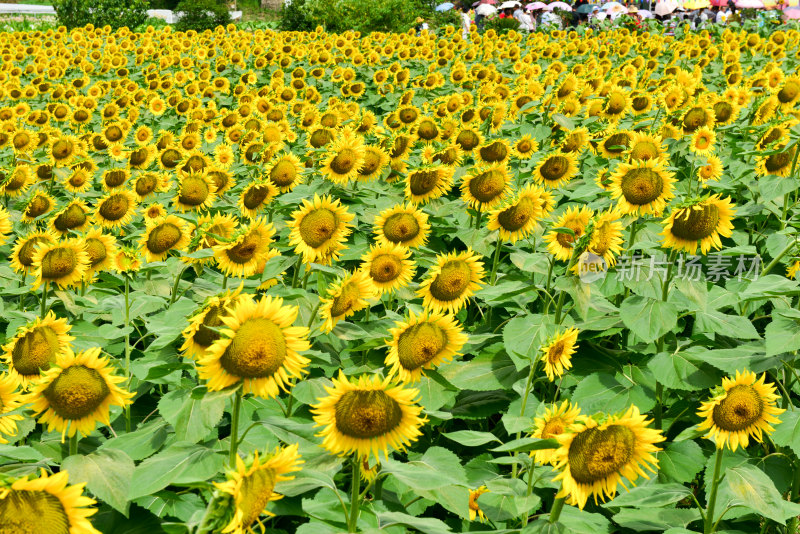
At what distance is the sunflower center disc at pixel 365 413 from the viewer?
207 cm

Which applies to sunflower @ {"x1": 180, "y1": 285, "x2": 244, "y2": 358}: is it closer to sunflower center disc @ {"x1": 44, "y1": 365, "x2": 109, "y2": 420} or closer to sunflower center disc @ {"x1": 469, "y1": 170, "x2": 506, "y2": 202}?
sunflower center disc @ {"x1": 44, "y1": 365, "x2": 109, "y2": 420}

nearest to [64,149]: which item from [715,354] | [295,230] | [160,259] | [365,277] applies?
[160,259]

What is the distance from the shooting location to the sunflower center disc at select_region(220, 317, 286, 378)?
6.93 ft

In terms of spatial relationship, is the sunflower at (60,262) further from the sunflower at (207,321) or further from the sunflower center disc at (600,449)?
the sunflower center disc at (600,449)

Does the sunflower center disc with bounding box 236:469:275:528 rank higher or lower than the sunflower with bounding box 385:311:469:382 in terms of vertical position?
higher

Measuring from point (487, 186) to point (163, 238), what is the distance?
6.56 ft

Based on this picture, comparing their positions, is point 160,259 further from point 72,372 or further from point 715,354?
point 715,354

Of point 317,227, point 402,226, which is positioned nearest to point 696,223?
point 402,226

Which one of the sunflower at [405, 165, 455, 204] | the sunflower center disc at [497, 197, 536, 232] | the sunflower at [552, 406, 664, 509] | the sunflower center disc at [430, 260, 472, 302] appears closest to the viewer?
the sunflower at [552, 406, 664, 509]

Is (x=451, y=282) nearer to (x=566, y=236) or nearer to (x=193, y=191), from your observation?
(x=566, y=236)

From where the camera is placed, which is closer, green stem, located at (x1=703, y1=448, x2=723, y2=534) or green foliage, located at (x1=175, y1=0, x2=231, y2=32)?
green stem, located at (x1=703, y1=448, x2=723, y2=534)

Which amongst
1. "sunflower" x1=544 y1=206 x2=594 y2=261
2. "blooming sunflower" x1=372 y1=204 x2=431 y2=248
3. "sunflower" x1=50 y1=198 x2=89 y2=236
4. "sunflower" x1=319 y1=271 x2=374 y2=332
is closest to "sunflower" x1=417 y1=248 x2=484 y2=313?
"sunflower" x1=544 y1=206 x2=594 y2=261

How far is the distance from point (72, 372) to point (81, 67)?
42.8ft

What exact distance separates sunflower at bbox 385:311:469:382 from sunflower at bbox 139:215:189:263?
1.88 m
